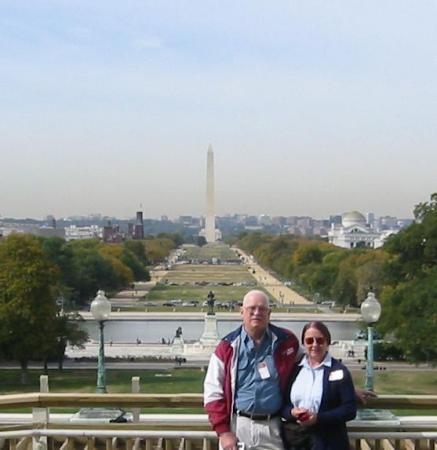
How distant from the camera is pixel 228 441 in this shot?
4.69 metres

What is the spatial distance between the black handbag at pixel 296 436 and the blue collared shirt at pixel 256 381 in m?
0.13

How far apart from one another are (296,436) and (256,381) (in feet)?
1.29

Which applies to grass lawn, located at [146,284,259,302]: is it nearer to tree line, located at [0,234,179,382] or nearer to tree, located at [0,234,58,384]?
tree line, located at [0,234,179,382]

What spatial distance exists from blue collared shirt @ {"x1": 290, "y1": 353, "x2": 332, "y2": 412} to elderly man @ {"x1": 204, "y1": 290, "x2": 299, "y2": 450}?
0.24ft

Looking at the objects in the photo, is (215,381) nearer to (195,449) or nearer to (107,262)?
(195,449)

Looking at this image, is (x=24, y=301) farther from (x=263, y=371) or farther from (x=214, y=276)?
(x=214, y=276)

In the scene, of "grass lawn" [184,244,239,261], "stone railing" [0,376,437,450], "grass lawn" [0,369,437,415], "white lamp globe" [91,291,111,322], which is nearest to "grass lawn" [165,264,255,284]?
"grass lawn" [184,244,239,261]

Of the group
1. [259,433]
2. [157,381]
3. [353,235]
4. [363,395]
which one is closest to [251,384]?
[259,433]

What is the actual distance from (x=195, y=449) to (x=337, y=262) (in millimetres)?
62182

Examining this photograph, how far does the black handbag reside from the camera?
4.71m

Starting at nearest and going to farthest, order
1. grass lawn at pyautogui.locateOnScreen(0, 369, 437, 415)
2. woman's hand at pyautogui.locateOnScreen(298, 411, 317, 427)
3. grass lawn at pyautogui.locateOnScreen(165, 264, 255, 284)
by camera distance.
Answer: woman's hand at pyautogui.locateOnScreen(298, 411, 317, 427), grass lawn at pyautogui.locateOnScreen(0, 369, 437, 415), grass lawn at pyautogui.locateOnScreen(165, 264, 255, 284)

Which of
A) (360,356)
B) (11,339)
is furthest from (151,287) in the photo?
(11,339)

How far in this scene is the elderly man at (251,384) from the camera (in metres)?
4.73

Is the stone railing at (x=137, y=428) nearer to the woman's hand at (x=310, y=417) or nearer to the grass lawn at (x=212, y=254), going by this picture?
the woman's hand at (x=310, y=417)
